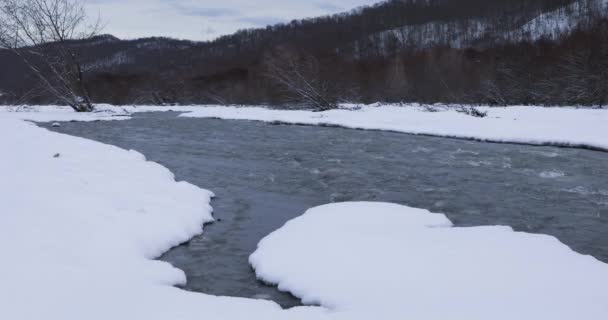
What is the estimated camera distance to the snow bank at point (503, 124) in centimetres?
1219

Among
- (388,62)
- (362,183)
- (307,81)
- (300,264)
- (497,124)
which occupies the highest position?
(388,62)

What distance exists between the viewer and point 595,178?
8266 millimetres

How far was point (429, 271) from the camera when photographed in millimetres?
4102

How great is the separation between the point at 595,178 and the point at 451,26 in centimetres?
8082

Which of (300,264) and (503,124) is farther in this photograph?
(503,124)

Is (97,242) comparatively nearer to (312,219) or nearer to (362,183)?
(312,219)

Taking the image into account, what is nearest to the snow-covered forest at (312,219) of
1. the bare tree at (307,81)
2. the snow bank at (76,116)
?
the snow bank at (76,116)

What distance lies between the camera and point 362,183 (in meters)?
8.12

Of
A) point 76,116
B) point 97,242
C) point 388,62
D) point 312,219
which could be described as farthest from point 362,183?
point 388,62

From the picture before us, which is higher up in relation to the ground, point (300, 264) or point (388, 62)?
point (388, 62)

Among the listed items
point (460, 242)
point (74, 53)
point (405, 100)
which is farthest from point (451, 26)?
point (460, 242)

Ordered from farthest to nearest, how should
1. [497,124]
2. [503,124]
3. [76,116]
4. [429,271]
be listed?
1. [76,116]
2. [497,124]
3. [503,124]
4. [429,271]

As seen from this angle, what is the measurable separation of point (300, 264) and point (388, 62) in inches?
1828

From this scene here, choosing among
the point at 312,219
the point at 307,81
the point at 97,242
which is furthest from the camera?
the point at 307,81
